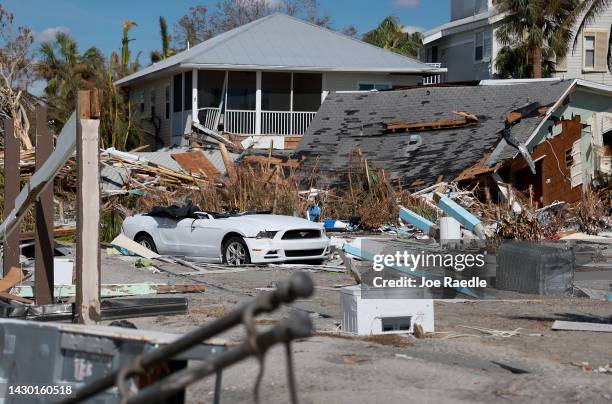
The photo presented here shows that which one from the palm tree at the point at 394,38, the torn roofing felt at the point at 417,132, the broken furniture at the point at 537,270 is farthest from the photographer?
the palm tree at the point at 394,38

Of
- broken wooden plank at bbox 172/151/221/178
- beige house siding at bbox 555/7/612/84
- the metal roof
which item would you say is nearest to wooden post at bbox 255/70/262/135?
the metal roof

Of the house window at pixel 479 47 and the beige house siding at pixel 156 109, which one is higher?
the house window at pixel 479 47

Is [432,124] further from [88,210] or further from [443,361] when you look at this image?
[88,210]

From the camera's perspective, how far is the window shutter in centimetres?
4481

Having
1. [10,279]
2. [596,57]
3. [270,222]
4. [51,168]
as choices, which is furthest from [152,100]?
[51,168]

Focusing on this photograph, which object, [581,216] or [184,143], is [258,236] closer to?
[581,216]

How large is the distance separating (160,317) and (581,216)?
14.8m

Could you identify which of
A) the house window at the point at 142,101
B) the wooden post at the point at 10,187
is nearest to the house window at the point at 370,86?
the house window at the point at 142,101

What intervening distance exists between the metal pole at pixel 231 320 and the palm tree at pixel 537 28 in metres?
39.2

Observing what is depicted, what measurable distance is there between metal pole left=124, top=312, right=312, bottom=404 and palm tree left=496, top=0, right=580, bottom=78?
129ft

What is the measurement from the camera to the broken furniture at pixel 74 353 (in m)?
4.62

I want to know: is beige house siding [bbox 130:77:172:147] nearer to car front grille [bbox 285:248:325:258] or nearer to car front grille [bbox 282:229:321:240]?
car front grille [bbox 282:229:321:240]

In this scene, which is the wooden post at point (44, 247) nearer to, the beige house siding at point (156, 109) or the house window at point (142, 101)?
the beige house siding at point (156, 109)

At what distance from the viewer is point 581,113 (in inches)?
1136
